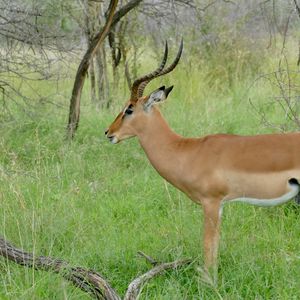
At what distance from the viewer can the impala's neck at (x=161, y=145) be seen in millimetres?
3764

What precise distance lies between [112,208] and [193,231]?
30.6 inches

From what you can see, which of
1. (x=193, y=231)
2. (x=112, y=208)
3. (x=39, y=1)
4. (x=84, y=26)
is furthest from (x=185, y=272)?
(x=84, y=26)

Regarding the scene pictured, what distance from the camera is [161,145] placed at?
3.87 m

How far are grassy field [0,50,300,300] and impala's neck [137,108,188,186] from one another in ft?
1.22

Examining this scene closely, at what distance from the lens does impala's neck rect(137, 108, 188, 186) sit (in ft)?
12.3

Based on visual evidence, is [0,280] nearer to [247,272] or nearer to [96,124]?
[247,272]

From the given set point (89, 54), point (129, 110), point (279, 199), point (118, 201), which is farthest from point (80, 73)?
point (279, 199)

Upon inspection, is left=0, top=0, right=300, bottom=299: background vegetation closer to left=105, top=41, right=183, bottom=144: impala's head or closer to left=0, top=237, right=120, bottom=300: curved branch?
left=0, top=237, right=120, bottom=300: curved branch

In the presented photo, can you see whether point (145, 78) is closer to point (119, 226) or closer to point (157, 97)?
point (157, 97)

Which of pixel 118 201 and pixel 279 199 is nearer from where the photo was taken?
pixel 279 199

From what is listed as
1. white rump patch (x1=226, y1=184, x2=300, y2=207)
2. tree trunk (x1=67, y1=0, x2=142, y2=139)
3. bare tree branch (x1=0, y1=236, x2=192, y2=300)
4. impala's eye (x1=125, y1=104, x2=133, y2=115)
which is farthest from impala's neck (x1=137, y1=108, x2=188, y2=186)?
tree trunk (x1=67, y1=0, x2=142, y2=139)

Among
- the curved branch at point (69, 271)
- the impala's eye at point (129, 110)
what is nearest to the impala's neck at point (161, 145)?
the impala's eye at point (129, 110)

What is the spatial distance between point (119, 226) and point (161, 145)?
66cm

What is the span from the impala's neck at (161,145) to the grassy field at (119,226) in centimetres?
37
